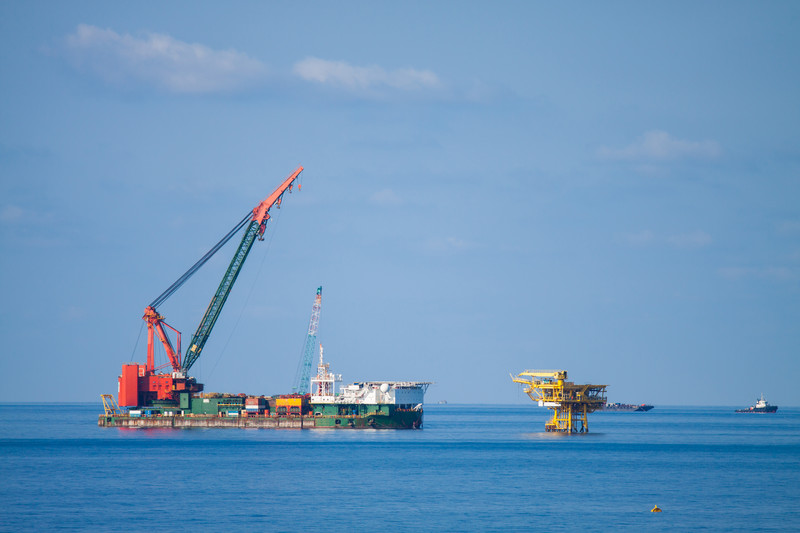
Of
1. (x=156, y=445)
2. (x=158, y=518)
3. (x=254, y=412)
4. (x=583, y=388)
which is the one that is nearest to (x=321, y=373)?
(x=254, y=412)

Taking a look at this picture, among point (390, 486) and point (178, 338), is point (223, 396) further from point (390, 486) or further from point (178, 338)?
point (390, 486)

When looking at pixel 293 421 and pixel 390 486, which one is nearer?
pixel 390 486

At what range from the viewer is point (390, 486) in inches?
3150

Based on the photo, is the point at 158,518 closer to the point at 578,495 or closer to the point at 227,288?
the point at 578,495

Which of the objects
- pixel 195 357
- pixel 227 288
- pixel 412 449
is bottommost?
pixel 412 449

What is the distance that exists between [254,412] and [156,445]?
29527 mm

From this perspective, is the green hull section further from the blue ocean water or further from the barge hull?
the blue ocean water

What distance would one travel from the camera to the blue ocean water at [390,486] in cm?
6250

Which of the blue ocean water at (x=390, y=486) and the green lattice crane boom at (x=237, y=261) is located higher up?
the green lattice crane boom at (x=237, y=261)

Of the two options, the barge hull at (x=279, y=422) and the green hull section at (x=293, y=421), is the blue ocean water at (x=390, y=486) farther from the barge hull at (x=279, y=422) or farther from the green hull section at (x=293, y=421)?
the barge hull at (x=279, y=422)

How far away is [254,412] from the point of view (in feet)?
493

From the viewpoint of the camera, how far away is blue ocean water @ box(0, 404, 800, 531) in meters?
62.5

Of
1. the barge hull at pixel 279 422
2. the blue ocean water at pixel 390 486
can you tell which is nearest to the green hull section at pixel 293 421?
the barge hull at pixel 279 422

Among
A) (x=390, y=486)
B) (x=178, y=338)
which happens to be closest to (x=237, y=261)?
(x=178, y=338)
